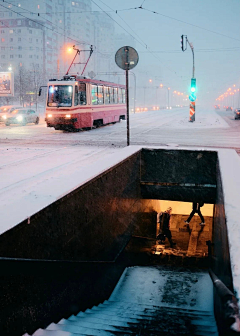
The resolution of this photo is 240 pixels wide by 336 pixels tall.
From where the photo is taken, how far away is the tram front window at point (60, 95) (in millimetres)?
20859

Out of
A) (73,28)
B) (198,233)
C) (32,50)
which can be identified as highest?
(73,28)

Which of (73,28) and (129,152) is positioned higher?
(73,28)

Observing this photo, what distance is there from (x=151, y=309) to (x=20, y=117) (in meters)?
25.9

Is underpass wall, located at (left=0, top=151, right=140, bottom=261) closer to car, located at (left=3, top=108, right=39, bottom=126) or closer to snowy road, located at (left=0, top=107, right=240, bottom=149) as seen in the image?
snowy road, located at (left=0, top=107, right=240, bottom=149)

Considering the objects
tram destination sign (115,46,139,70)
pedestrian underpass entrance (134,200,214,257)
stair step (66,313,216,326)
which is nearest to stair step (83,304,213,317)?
stair step (66,313,216,326)

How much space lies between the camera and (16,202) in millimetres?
3920

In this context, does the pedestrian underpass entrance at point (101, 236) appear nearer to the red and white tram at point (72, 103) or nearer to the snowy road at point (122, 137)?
the snowy road at point (122, 137)

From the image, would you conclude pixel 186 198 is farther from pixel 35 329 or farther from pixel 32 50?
pixel 32 50

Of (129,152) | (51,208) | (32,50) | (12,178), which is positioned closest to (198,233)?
(129,152)

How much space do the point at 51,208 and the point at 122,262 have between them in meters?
3.93

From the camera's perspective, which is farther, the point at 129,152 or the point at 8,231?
the point at 129,152

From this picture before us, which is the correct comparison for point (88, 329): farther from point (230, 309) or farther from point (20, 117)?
point (20, 117)

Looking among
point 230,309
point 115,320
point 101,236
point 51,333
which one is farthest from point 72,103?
point 230,309

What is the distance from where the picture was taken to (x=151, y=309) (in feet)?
17.2
